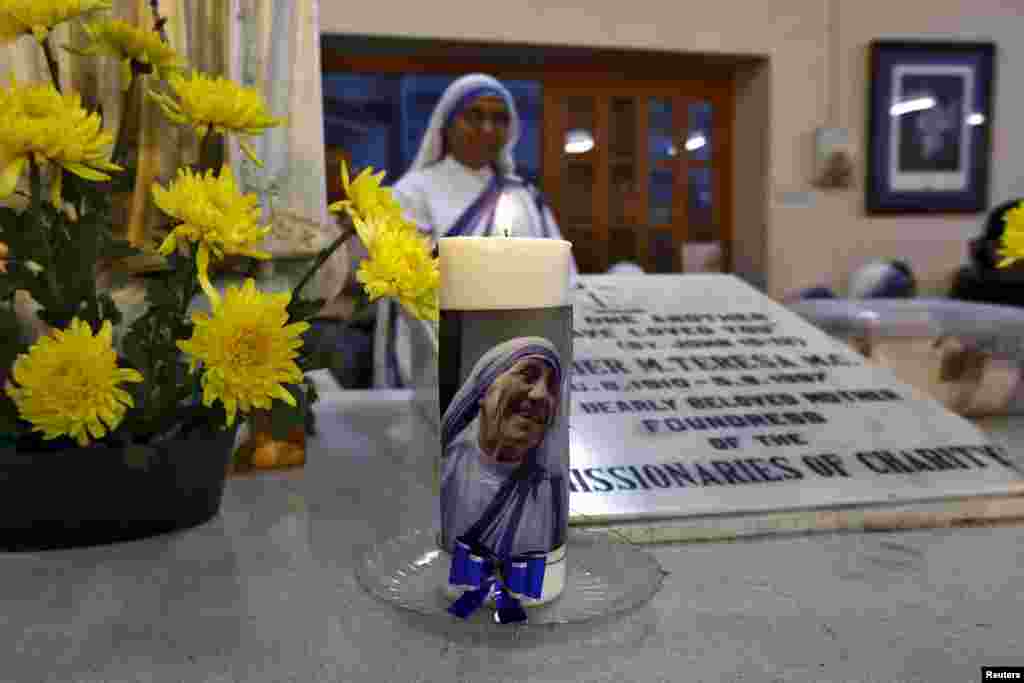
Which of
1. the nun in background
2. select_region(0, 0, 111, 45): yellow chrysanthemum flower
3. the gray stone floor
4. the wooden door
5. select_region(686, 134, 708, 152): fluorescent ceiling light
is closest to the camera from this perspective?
the gray stone floor

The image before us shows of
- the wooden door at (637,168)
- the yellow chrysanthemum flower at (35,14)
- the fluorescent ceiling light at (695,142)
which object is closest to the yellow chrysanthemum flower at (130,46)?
the yellow chrysanthemum flower at (35,14)

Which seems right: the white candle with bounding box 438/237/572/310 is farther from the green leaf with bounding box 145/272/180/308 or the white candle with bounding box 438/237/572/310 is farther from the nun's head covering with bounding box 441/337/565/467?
the green leaf with bounding box 145/272/180/308

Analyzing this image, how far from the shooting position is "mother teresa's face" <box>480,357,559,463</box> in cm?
41

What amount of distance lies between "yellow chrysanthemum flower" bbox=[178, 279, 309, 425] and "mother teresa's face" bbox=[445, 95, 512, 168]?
64.0 inches

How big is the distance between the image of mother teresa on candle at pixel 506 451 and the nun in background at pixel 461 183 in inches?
57.6

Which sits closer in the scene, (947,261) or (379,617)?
(379,617)

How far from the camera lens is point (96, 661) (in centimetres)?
41

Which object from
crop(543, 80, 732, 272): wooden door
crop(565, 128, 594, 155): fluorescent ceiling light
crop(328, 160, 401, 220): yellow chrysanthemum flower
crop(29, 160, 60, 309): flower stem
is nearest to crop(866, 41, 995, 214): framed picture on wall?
crop(543, 80, 732, 272): wooden door

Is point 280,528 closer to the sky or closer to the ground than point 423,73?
closer to the ground

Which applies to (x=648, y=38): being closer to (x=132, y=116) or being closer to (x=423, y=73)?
(x=423, y=73)

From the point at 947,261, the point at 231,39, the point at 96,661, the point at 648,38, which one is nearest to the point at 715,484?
the point at 96,661

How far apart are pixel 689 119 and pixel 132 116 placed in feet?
11.6

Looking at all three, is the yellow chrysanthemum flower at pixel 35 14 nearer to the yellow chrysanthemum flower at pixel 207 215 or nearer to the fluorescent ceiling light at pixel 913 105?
the yellow chrysanthemum flower at pixel 207 215

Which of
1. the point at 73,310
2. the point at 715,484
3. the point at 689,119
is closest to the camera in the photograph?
the point at 73,310
